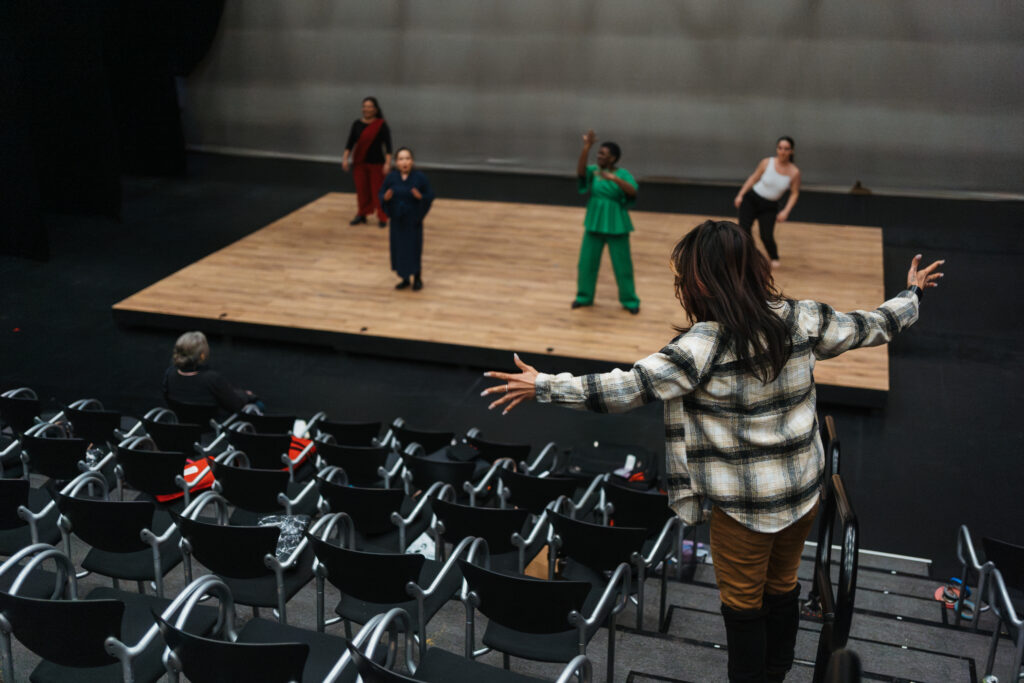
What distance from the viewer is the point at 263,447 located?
4.21 meters

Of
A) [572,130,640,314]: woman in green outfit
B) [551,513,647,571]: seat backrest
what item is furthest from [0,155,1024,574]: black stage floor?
[551,513,647,571]: seat backrest

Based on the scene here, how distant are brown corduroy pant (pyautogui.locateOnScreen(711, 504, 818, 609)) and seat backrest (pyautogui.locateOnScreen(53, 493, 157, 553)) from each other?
5.90 feet

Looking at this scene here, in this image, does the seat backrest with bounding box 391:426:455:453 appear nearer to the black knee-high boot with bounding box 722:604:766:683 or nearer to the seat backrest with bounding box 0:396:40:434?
the seat backrest with bounding box 0:396:40:434

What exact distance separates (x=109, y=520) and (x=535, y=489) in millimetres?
1523

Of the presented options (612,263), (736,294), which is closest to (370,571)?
(736,294)

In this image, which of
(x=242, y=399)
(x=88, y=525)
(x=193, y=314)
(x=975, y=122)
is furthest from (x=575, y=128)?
(x=88, y=525)

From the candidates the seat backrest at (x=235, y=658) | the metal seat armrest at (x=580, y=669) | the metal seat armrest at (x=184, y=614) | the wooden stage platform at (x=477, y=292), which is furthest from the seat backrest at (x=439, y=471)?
the wooden stage platform at (x=477, y=292)

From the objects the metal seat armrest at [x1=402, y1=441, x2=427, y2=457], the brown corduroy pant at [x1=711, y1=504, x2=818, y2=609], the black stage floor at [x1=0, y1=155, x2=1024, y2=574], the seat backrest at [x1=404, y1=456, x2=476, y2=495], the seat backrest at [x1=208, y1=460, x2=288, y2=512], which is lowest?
the black stage floor at [x1=0, y1=155, x2=1024, y2=574]

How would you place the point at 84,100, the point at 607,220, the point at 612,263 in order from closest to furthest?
the point at 607,220
the point at 612,263
the point at 84,100

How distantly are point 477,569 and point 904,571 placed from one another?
Result: 7.63 ft

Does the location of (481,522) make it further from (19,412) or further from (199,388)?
(19,412)

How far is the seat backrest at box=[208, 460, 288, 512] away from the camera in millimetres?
3553

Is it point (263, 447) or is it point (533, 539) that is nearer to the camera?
point (533, 539)

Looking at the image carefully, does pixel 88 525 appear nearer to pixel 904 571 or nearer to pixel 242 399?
pixel 242 399
